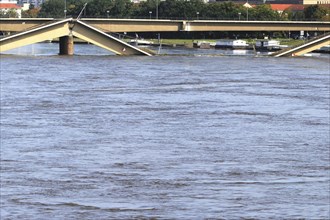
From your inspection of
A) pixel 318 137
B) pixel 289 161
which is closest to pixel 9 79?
pixel 318 137

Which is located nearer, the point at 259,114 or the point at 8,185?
→ the point at 8,185

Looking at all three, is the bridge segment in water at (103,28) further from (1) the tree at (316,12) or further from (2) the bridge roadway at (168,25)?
(1) the tree at (316,12)

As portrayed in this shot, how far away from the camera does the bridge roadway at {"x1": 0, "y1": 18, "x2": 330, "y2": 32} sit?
56.9 meters

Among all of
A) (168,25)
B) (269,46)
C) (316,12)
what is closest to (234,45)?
(269,46)

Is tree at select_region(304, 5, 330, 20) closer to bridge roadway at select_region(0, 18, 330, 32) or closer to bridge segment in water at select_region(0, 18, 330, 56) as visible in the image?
bridge roadway at select_region(0, 18, 330, 32)

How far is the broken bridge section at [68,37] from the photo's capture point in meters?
51.7

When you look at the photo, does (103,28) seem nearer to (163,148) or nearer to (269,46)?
(269,46)

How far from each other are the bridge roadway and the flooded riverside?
18777 mm

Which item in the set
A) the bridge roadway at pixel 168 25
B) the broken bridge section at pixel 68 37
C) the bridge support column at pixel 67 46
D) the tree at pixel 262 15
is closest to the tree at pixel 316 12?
the tree at pixel 262 15

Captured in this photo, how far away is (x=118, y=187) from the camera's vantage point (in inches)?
663

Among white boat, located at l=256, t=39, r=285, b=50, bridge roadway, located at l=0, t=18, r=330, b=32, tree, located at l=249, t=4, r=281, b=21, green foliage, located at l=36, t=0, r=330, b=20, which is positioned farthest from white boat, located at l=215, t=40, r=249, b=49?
tree, located at l=249, t=4, r=281, b=21

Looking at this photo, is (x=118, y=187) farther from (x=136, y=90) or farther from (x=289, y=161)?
(x=136, y=90)

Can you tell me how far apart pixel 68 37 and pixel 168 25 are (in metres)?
7.76

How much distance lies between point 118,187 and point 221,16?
217ft
